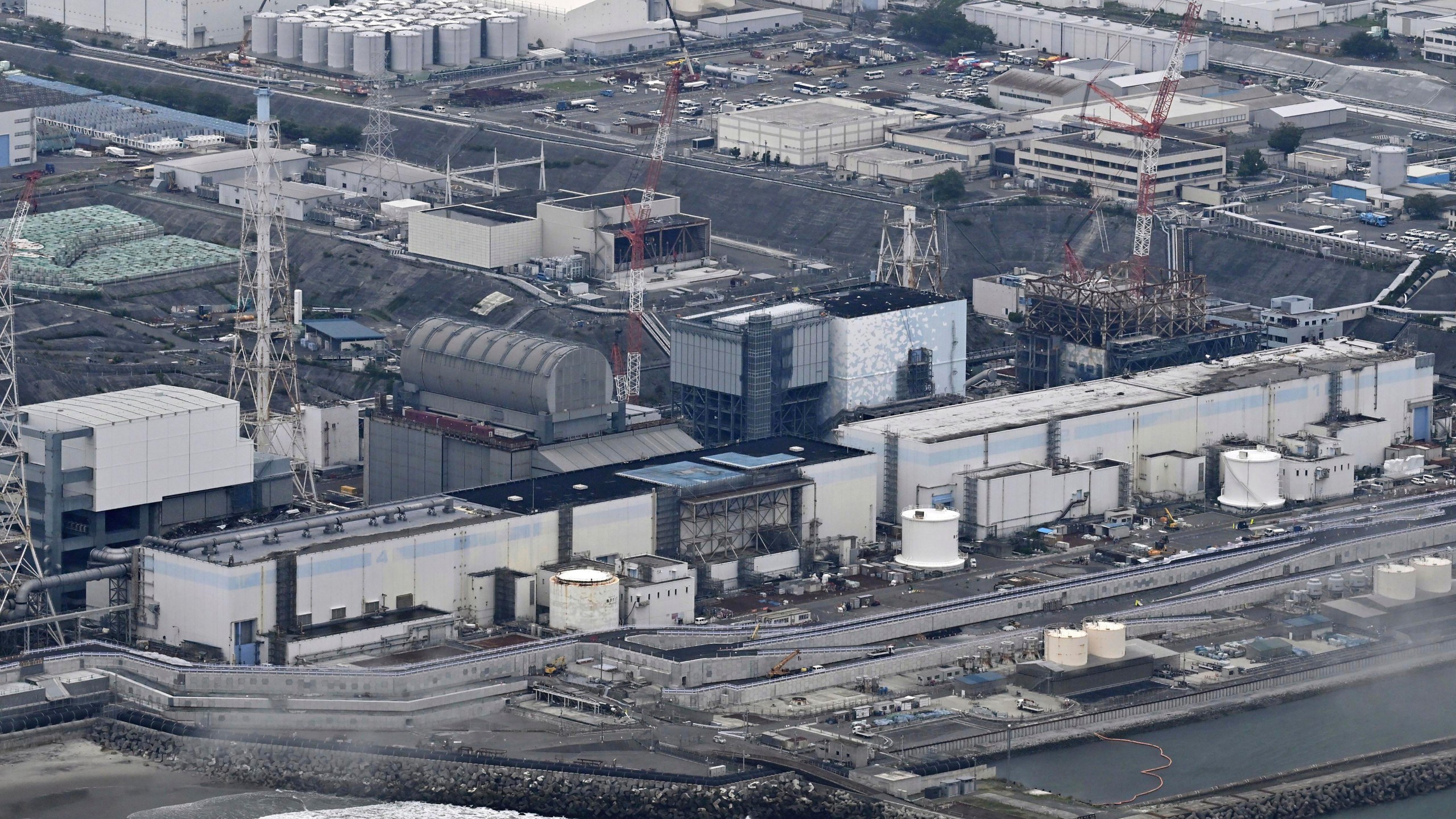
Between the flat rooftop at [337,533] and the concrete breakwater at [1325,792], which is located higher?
the flat rooftop at [337,533]

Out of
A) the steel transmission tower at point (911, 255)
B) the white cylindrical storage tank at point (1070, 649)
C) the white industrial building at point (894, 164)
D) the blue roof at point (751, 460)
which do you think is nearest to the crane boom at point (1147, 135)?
the white industrial building at point (894, 164)

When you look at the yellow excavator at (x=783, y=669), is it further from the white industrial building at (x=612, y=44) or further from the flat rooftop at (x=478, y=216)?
the white industrial building at (x=612, y=44)

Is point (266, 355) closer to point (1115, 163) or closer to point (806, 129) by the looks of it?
point (1115, 163)

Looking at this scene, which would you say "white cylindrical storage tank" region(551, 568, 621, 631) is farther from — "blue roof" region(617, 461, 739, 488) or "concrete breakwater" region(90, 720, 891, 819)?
"concrete breakwater" region(90, 720, 891, 819)

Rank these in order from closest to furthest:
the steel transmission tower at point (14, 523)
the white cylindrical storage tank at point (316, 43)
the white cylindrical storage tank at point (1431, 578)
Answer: the steel transmission tower at point (14, 523)
the white cylindrical storage tank at point (1431, 578)
the white cylindrical storage tank at point (316, 43)

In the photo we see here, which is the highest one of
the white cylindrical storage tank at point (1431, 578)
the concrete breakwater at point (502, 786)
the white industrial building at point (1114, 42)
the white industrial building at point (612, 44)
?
the white industrial building at point (1114, 42)

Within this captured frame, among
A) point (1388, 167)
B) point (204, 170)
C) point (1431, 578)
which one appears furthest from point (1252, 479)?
point (204, 170)
